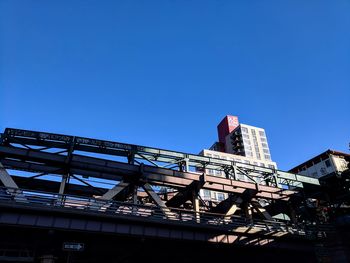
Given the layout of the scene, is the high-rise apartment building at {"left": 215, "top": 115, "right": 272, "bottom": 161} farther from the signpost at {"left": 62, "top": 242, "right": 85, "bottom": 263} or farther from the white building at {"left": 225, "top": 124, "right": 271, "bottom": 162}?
the signpost at {"left": 62, "top": 242, "right": 85, "bottom": 263}

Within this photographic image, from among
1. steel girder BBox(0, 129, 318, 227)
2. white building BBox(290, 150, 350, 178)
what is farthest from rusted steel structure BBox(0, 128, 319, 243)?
white building BBox(290, 150, 350, 178)

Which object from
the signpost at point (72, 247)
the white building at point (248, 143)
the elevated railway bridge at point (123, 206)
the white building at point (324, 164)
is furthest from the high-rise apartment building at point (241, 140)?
the signpost at point (72, 247)

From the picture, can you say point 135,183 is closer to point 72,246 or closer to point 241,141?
point 72,246

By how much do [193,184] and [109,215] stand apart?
343 inches

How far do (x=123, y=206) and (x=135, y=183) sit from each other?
3678 mm

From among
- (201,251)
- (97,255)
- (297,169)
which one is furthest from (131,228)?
(297,169)

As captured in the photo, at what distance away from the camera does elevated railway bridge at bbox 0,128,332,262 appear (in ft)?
57.5

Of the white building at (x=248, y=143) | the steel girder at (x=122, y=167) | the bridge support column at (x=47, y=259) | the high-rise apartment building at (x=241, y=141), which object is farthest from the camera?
the white building at (x=248, y=143)

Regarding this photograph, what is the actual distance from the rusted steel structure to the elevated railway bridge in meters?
0.07

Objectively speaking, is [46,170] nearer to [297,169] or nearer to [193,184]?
[193,184]

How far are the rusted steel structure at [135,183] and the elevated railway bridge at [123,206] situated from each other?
75 millimetres

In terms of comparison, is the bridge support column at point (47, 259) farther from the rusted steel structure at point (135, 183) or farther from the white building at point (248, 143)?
the white building at point (248, 143)

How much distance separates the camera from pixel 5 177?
20062 millimetres

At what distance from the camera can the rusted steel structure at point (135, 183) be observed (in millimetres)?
20031
